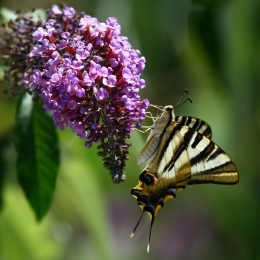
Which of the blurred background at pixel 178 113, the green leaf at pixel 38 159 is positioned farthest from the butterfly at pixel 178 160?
the green leaf at pixel 38 159

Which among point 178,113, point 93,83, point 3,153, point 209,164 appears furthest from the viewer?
point 178,113

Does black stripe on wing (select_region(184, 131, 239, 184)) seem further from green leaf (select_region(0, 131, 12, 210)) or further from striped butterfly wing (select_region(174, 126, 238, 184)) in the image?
green leaf (select_region(0, 131, 12, 210))

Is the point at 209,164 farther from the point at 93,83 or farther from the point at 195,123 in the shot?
the point at 93,83

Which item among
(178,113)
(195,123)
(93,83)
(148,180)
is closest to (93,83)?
(93,83)

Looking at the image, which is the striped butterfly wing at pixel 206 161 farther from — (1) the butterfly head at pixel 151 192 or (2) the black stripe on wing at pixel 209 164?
(1) the butterfly head at pixel 151 192

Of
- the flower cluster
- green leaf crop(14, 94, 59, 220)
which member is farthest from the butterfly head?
green leaf crop(14, 94, 59, 220)
